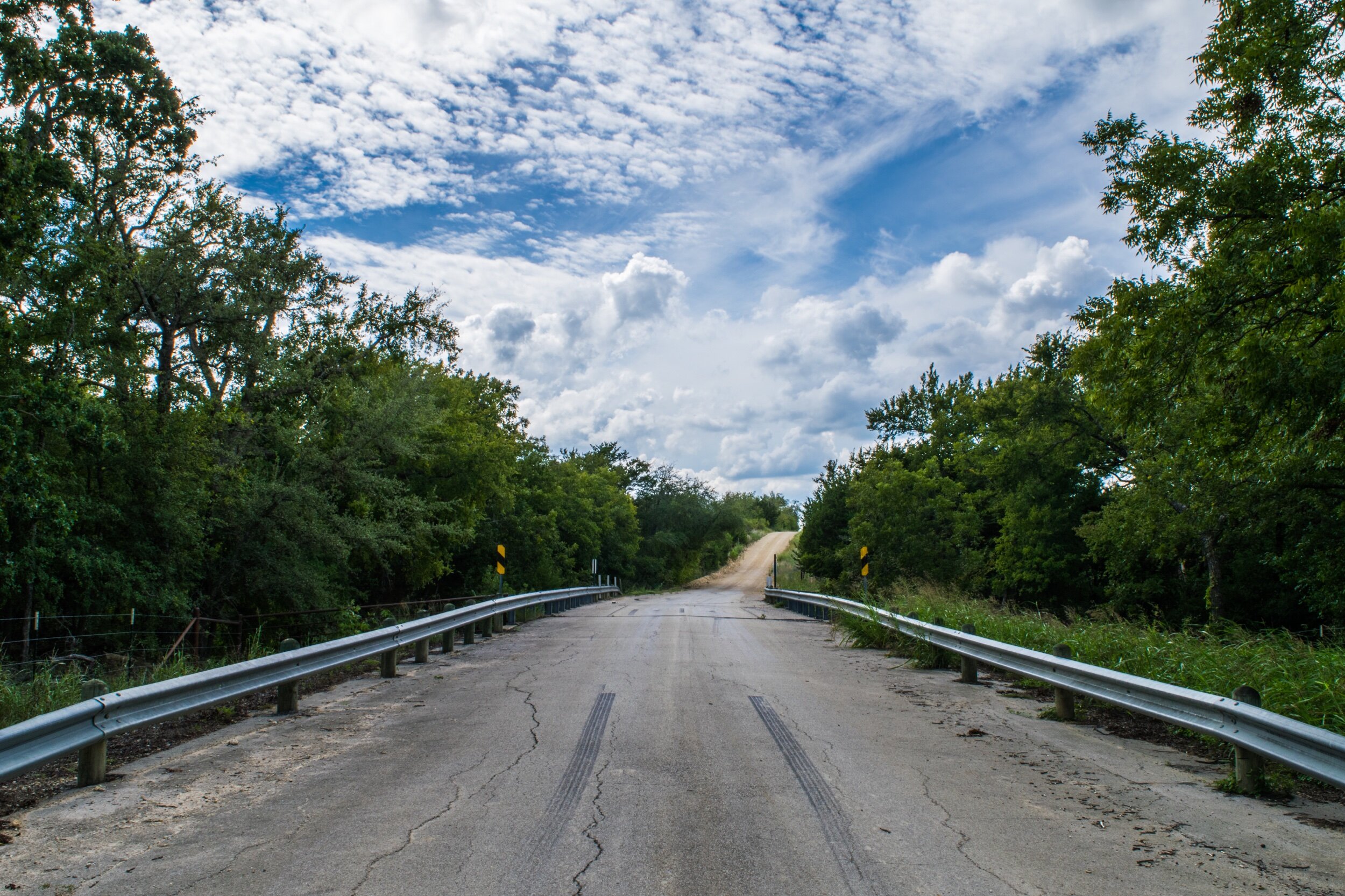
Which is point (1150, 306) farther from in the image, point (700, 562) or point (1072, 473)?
point (700, 562)

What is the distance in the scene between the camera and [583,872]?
389 centimetres

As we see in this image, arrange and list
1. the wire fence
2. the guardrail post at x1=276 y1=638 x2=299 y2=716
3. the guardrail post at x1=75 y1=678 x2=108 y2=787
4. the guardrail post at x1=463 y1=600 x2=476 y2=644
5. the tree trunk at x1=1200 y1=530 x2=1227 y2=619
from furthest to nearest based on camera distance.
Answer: the tree trunk at x1=1200 y1=530 x2=1227 y2=619, the guardrail post at x1=463 y1=600 x2=476 y2=644, the wire fence, the guardrail post at x1=276 y1=638 x2=299 y2=716, the guardrail post at x1=75 y1=678 x2=108 y2=787

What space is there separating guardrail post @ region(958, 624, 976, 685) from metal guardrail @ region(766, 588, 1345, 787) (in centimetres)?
12

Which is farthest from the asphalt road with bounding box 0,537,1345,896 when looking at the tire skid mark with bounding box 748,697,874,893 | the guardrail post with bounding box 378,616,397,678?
the guardrail post with bounding box 378,616,397,678

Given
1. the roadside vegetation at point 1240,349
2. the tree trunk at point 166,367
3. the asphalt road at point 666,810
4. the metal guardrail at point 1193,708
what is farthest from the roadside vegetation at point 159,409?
the roadside vegetation at point 1240,349

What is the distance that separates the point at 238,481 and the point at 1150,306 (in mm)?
18062

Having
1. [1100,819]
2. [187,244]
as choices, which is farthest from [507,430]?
[1100,819]

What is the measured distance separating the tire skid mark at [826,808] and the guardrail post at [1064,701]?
8.71ft

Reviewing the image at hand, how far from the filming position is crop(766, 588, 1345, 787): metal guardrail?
4.51 m

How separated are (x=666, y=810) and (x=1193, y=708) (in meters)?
3.65

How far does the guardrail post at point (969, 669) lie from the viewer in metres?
10.2

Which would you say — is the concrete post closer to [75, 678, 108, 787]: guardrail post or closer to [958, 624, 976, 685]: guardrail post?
[75, 678, 108, 787]: guardrail post

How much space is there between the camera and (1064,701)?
793 centimetres

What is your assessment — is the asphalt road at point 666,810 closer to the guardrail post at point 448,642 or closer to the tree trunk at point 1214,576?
the guardrail post at point 448,642
